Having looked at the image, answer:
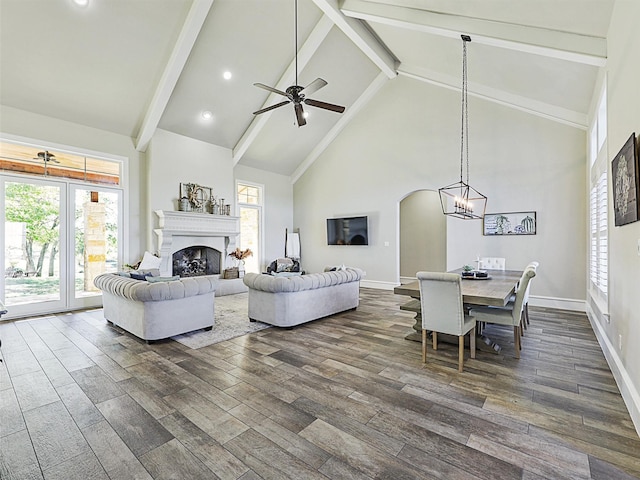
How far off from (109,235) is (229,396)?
519 centimetres

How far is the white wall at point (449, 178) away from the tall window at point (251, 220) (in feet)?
4.63

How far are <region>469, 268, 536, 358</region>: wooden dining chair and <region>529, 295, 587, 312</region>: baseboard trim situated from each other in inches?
121

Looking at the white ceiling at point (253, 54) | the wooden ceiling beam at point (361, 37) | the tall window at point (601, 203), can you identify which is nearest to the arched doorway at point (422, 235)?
the white ceiling at point (253, 54)

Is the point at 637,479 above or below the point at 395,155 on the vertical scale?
below

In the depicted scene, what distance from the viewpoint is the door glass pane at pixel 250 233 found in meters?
8.69

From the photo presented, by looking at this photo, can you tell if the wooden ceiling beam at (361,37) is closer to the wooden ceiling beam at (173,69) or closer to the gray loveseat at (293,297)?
the wooden ceiling beam at (173,69)

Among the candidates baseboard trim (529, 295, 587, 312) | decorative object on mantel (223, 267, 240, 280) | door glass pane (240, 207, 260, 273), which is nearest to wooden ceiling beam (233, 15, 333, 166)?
door glass pane (240, 207, 260, 273)

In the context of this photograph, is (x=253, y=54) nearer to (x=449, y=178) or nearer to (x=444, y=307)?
(x=449, y=178)

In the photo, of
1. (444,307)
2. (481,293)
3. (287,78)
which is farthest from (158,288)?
(287,78)

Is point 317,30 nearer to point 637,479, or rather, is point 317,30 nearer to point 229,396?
point 229,396

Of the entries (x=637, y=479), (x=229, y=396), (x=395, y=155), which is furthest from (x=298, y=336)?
(x=395, y=155)

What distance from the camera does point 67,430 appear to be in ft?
6.87

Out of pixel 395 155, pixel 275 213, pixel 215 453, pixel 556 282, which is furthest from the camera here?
pixel 275 213

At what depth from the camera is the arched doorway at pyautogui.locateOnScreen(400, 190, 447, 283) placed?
8.88 m
